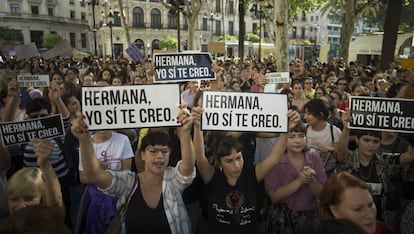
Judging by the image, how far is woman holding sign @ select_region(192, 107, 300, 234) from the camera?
2.81 meters

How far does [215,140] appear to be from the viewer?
3.71m

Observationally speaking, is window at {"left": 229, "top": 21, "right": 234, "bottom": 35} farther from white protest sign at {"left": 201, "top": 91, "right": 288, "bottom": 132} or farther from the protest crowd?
white protest sign at {"left": 201, "top": 91, "right": 288, "bottom": 132}

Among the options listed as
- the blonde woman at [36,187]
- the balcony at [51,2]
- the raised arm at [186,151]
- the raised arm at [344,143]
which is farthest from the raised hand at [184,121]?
the balcony at [51,2]

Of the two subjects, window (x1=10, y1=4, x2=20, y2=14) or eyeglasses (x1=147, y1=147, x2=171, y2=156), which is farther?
window (x1=10, y1=4, x2=20, y2=14)

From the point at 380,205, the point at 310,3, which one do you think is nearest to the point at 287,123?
the point at 380,205

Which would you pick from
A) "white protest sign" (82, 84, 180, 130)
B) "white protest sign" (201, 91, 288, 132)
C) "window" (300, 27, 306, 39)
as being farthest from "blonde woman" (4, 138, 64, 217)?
"window" (300, 27, 306, 39)

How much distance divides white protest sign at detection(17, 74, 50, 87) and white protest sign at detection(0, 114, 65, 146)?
124 inches

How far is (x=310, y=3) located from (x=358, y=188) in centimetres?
2752

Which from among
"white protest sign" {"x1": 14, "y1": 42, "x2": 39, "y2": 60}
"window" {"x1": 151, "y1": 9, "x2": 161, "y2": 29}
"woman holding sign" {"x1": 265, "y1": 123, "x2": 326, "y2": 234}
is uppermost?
"window" {"x1": 151, "y1": 9, "x2": 161, "y2": 29}

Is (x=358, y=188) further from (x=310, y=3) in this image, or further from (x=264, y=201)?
(x=310, y=3)

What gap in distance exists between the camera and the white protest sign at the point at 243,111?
9.99 feet

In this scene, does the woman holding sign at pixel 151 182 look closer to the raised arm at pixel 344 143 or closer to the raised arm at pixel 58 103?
the raised arm at pixel 344 143

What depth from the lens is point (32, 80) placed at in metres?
6.08

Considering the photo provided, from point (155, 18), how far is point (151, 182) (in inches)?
2310
